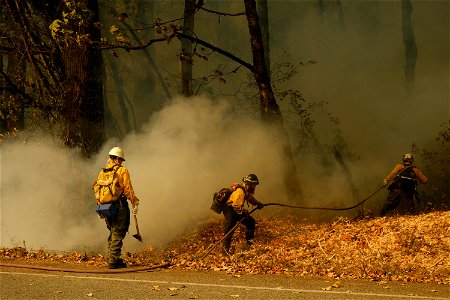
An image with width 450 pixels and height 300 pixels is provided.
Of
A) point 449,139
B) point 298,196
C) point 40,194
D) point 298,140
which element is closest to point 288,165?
point 298,196

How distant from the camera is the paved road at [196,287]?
308 inches

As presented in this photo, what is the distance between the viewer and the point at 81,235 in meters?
13.2

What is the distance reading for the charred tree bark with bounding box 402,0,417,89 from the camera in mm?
18422

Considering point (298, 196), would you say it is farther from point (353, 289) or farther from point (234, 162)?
point (353, 289)

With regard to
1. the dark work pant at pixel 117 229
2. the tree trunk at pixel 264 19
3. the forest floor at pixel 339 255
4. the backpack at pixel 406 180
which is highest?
the tree trunk at pixel 264 19

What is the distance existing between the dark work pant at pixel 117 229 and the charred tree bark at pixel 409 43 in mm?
10957

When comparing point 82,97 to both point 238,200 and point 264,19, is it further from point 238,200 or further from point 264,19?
point 264,19

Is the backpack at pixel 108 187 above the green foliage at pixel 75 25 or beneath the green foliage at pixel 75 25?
beneath

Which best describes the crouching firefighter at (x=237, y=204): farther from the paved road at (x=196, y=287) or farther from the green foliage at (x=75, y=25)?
the green foliage at (x=75, y=25)

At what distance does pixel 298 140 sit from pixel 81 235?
24.3 ft

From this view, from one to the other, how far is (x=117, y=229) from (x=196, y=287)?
214 cm

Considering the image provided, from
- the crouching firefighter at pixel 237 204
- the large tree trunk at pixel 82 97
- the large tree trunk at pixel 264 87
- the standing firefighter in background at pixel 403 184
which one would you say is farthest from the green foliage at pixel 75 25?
the standing firefighter in background at pixel 403 184

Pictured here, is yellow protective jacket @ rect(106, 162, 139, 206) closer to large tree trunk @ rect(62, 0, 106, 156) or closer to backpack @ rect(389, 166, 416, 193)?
large tree trunk @ rect(62, 0, 106, 156)

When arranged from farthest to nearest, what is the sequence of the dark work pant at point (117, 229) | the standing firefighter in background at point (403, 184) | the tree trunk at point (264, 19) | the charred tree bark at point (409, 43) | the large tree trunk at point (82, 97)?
1. the tree trunk at point (264, 19)
2. the charred tree bark at point (409, 43)
3. the large tree trunk at point (82, 97)
4. the standing firefighter in background at point (403, 184)
5. the dark work pant at point (117, 229)
